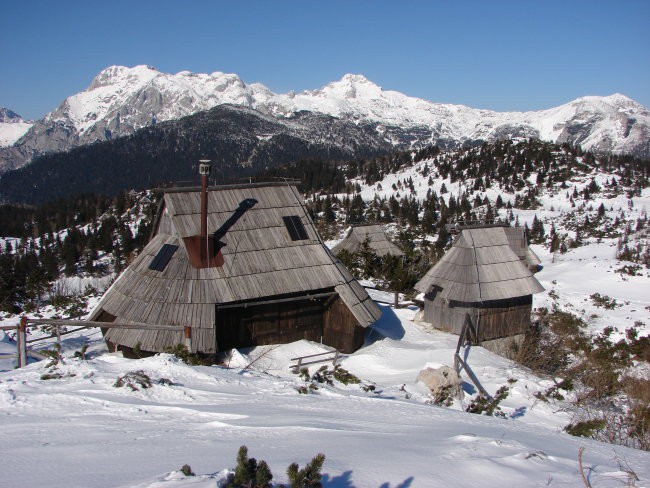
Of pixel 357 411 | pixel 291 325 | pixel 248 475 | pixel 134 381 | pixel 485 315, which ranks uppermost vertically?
pixel 248 475

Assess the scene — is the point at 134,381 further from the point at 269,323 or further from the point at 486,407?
the point at 269,323

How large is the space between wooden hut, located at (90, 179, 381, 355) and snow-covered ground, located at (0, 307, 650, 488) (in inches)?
229

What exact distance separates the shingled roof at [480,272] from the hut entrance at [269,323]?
23.3ft

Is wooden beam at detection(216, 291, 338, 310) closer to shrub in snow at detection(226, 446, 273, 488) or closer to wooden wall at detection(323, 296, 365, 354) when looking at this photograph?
wooden wall at detection(323, 296, 365, 354)

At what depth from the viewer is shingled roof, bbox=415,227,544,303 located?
72.5ft

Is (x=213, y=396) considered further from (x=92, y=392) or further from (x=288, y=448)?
(x=288, y=448)

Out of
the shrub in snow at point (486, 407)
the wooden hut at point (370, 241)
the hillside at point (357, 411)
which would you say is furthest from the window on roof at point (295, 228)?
the wooden hut at point (370, 241)

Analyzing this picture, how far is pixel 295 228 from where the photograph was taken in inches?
741

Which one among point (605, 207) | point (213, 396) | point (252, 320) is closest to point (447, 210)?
point (605, 207)

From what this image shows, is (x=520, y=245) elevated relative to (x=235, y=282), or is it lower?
elevated

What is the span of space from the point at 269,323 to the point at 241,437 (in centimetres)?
1153

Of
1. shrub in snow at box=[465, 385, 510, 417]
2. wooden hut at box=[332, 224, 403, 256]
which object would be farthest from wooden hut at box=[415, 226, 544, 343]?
wooden hut at box=[332, 224, 403, 256]

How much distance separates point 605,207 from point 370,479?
233 feet

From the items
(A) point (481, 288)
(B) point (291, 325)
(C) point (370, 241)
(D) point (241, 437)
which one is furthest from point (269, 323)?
(C) point (370, 241)
